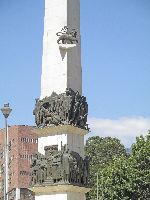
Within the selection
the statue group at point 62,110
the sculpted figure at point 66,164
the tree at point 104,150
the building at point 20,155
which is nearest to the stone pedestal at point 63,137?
the statue group at point 62,110

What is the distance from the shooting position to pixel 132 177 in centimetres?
3709

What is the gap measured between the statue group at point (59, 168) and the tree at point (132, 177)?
792 inches

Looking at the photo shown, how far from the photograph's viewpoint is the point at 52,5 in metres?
18.5

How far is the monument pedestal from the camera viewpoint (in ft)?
54.4

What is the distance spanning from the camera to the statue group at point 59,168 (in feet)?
54.9

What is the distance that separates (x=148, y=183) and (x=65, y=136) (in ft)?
68.3

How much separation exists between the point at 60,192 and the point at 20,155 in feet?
169

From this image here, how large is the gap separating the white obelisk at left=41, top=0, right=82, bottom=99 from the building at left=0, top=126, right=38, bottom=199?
48.5 meters

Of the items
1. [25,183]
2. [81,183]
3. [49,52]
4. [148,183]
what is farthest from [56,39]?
[25,183]

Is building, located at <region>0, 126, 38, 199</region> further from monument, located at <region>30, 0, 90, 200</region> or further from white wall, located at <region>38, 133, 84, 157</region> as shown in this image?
white wall, located at <region>38, 133, 84, 157</region>

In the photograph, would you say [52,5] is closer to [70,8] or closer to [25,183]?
[70,8]

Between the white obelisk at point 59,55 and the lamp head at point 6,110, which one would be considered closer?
the white obelisk at point 59,55

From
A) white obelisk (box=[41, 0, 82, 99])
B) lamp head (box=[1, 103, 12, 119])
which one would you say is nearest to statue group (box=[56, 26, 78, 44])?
white obelisk (box=[41, 0, 82, 99])

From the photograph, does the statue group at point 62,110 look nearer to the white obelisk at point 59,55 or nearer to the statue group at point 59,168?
the white obelisk at point 59,55
